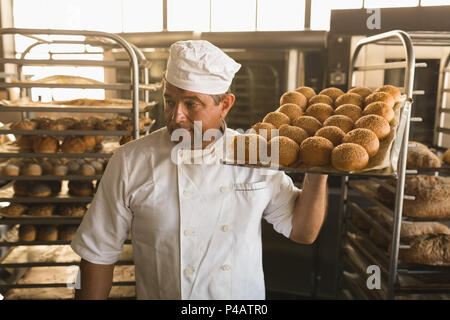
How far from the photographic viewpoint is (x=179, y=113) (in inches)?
47.3

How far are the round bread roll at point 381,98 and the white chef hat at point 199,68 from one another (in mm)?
450

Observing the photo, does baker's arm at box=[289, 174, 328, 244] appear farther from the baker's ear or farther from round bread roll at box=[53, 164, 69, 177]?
round bread roll at box=[53, 164, 69, 177]

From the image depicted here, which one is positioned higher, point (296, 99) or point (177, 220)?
point (296, 99)

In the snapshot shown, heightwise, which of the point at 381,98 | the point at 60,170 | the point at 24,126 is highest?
the point at 381,98

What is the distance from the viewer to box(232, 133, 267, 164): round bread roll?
106 centimetres

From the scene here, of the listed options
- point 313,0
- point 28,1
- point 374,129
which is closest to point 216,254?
point 374,129

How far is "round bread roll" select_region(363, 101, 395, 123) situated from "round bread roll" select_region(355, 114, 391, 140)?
42 millimetres

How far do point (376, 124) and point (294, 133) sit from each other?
0.74 ft

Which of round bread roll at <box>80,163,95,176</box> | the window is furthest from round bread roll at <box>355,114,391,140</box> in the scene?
the window

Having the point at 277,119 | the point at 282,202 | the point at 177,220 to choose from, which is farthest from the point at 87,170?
the point at 277,119

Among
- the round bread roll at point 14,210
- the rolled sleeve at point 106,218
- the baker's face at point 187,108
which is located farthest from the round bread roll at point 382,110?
the round bread roll at point 14,210

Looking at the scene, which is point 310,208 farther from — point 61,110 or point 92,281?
point 61,110

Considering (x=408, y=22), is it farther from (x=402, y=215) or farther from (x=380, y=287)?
(x=380, y=287)

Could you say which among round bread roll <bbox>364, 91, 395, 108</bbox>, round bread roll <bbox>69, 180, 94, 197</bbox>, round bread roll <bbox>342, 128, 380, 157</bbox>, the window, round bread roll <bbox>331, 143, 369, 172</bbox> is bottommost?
round bread roll <bbox>69, 180, 94, 197</bbox>
